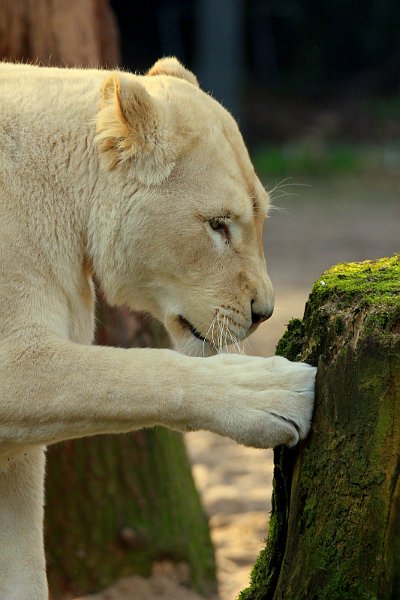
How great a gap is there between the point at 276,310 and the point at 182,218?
16.3 feet

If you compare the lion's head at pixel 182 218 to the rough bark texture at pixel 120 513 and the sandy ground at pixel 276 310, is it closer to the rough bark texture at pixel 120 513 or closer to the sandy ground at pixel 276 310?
the sandy ground at pixel 276 310

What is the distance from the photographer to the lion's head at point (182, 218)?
338 cm

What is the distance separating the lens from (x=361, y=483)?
2.73 meters

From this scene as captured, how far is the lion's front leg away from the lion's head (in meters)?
0.81

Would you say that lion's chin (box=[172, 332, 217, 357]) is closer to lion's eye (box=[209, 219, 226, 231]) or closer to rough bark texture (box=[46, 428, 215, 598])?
lion's eye (box=[209, 219, 226, 231])

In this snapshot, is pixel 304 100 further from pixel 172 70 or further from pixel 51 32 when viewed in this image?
pixel 172 70

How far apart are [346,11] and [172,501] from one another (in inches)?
467

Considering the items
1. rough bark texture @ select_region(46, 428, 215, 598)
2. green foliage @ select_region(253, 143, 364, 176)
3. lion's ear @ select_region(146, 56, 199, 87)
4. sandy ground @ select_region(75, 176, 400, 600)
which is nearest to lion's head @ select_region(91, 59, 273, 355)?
Answer: sandy ground @ select_region(75, 176, 400, 600)

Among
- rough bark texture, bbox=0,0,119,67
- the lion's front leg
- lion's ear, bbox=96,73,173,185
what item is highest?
rough bark texture, bbox=0,0,119,67

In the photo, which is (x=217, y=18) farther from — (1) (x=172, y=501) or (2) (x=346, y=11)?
(1) (x=172, y=501)

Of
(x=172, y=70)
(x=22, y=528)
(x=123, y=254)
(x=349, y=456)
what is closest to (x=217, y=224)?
(x=123, y=254)

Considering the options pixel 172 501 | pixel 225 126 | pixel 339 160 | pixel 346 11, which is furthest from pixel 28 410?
pixel 346 11

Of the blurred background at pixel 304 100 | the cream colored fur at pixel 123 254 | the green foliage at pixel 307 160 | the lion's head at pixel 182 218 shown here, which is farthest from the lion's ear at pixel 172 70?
the green foliage at pixel 307 160

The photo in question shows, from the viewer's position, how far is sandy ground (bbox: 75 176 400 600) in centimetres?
533
